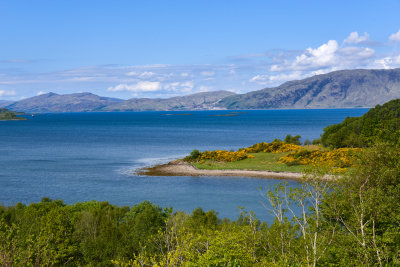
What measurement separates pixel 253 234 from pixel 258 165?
7236 centimetres

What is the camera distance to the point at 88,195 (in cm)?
6769

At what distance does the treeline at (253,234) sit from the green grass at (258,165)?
4764 centimetres

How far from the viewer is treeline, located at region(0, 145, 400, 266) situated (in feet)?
64.5

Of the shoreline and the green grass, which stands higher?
the green grass

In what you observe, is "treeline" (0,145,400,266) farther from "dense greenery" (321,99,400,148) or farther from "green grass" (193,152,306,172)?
"dense greenery" (321,99,400,148)

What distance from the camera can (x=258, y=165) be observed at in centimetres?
A: 9325

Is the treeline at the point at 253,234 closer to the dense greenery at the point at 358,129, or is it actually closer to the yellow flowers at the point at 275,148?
the yellow flowers at the point at 275,148

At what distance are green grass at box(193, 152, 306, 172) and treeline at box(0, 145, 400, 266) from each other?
47.6m

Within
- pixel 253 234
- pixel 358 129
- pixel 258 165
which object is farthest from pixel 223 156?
pixel 253 234

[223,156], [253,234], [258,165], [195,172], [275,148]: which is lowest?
[195,172]

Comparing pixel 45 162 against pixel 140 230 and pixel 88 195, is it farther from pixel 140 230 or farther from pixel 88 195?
pixel 140 230

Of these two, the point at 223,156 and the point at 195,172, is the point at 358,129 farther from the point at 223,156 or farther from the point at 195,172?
the point at 195,172

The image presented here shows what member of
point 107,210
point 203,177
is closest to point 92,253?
point 107,210

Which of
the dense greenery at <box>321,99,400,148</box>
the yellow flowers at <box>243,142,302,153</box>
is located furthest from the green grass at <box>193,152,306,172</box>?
the dense greenery at <box>321,99,400,148</box>
